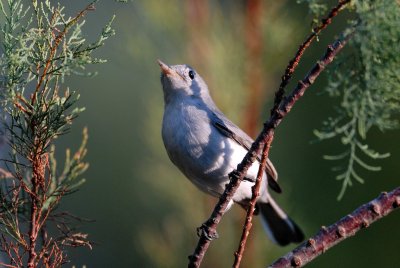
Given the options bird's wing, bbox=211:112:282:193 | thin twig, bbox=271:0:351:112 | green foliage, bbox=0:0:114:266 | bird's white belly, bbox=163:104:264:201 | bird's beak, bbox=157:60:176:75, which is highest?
bird's beak, bbox=157:60:176:75

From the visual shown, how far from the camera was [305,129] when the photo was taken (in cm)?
296

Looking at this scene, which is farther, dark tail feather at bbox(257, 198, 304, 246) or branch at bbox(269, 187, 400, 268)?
dark tail feather at bbox(257, 198, 304, 246)

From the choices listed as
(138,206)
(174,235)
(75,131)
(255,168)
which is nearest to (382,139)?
(255,168)

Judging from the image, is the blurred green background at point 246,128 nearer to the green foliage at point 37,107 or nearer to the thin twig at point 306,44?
the green foliage at point 37,107

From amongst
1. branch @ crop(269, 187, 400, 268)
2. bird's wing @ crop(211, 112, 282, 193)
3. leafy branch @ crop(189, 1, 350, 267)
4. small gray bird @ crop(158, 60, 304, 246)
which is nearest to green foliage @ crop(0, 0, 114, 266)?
leafy branch @ crop(189, 1, 350, 267)

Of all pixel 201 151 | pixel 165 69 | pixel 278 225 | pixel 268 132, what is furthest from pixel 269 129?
pixel 278 225

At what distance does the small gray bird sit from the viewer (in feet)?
8.70

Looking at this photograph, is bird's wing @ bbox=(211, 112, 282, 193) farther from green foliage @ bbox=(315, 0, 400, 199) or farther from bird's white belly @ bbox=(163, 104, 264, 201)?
green foliage @ bbox=(315, 0, 400, 199)

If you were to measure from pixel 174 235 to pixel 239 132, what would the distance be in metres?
0.57

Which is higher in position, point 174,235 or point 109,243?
point 109,243

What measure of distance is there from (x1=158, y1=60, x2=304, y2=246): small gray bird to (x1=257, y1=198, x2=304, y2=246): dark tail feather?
0.05 metres

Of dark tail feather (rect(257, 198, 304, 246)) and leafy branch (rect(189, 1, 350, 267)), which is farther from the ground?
dark tail feather (rect(257, 198, 304, 246))

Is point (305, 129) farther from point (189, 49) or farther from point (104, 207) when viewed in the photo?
point (104, 207)

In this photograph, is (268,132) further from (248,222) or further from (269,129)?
(248,222)
